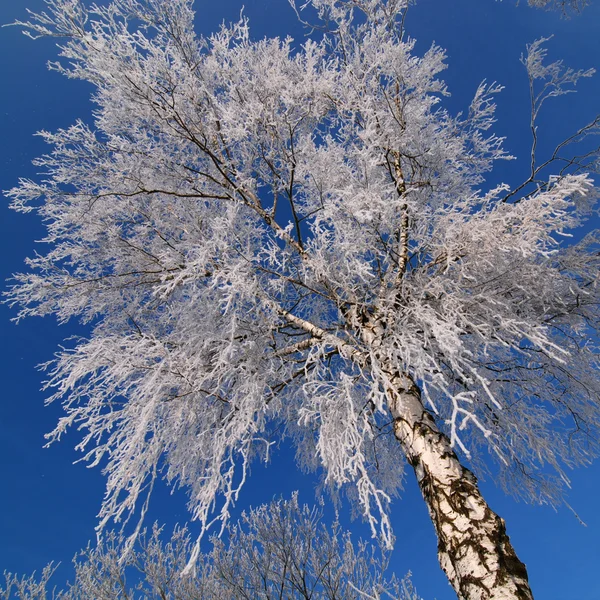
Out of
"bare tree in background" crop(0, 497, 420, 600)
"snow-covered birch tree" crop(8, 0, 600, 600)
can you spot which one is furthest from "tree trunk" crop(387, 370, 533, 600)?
"bare tree in background" crop(0, 497, 420, 600)

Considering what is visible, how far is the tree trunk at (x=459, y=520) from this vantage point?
7.29ft

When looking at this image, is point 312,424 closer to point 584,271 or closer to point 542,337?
point 542,337

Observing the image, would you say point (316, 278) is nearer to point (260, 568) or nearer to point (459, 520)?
point (459, 520)

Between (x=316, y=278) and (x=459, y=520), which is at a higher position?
(x=316, y=278)

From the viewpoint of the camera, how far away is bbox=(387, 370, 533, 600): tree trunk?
2.22 meters

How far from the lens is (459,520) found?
2.50 m

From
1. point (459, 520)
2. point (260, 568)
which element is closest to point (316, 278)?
point (459, 520)

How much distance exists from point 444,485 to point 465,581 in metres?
0.53

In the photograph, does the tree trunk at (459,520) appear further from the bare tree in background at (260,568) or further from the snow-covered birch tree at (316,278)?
the bare tree in background at (260,568)

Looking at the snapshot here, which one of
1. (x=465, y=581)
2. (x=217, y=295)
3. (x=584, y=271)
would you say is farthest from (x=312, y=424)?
(x=584, y=271)

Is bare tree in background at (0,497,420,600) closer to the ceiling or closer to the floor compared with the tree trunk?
closer to the floor

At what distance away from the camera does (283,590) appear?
26.2 feet

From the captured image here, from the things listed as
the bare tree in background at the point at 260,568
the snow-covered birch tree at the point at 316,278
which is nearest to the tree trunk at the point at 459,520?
the snow-covered birch tree at the point at 316,278

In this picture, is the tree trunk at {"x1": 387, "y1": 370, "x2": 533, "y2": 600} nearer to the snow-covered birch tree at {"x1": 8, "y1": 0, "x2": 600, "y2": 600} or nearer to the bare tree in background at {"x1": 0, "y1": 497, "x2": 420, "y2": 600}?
the snow-covered birch tree at {"x1": 8, "y1": 0, "x2": 600, "y2": 600}
